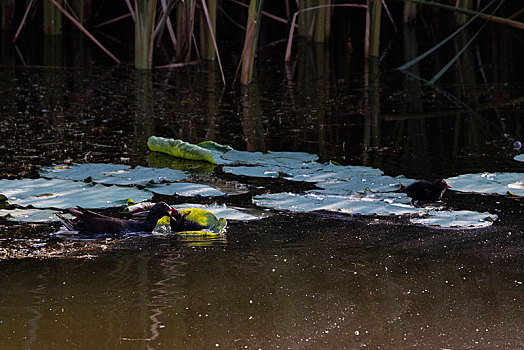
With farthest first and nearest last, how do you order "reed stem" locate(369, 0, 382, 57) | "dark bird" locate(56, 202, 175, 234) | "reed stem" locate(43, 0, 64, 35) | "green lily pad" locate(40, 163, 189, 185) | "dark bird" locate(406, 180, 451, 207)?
"reed stem" locate(43, 0, 64, 35)
"reed stem" locate(369, 0, 382, 57)
"green lily pad" locate(40, 163, 189, 185)
"dark bird" locate(406, 180, 451, 207)
"dark bird" locate(56, 202, 175, 234)

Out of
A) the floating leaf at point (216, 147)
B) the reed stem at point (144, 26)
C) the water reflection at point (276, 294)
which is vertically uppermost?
the reed stem at point (144, 26)

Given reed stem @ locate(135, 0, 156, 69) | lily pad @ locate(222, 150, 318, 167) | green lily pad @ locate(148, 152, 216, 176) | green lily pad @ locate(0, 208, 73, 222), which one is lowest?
green lily pad @ locate(0, 208, 73, 222)

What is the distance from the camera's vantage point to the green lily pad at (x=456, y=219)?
418cm

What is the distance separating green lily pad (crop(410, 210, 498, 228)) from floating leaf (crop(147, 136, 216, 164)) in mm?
1680

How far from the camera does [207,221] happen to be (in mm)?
4152

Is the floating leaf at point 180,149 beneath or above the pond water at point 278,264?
above

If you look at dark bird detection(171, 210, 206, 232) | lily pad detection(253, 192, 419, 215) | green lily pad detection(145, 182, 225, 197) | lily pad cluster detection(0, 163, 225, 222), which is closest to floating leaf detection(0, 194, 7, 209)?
lily pad cluster detection(0, 163, 225, 222)

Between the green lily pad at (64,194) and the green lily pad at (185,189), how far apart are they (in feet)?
0.43

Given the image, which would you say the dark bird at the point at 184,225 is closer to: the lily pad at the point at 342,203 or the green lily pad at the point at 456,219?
the lily pad at the point at 342,203

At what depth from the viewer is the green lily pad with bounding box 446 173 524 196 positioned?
4.78 metres

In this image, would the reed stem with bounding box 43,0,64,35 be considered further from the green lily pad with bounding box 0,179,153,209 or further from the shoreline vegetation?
the green lily pad with bounding box 0,179,153,209

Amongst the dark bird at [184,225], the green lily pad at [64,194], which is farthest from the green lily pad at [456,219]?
the green lily pad at [64,194]

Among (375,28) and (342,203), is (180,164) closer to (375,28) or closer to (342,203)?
(342,203)

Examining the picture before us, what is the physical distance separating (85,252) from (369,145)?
294 cm
